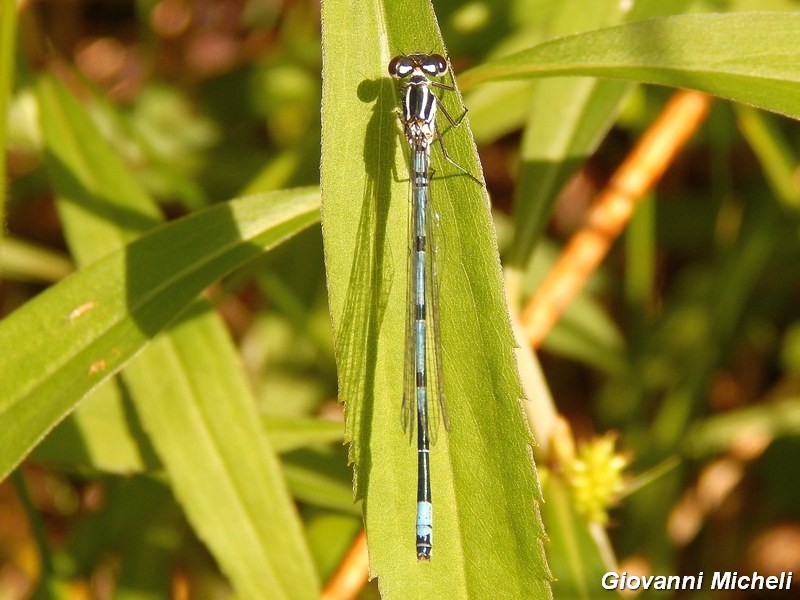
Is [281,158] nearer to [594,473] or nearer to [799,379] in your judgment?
[594,473]

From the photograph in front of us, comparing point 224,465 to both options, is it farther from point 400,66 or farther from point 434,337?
point 400,66

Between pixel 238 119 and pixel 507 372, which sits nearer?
pixel 507 372

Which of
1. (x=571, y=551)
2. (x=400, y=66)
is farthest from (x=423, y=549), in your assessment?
(x=400, y=66)

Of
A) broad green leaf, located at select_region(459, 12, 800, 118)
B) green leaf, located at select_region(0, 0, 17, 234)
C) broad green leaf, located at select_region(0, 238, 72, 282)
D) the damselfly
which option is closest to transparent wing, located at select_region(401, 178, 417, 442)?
the damselfly

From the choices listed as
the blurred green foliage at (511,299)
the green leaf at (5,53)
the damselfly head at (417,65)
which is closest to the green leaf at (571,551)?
the blurred green foliage at (511,299)

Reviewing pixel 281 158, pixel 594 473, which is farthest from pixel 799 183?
pixel 281 158

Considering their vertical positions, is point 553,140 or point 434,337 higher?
point 553,140
